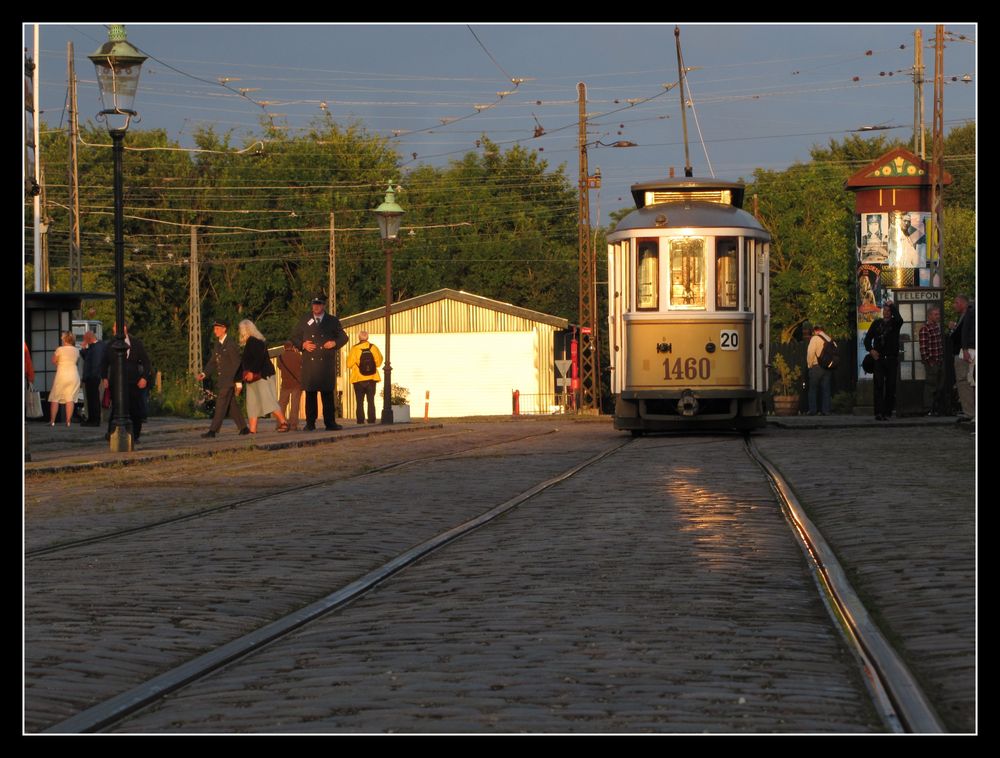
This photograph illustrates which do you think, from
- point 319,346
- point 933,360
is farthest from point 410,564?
point 933,360

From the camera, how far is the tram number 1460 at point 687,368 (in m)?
22.8

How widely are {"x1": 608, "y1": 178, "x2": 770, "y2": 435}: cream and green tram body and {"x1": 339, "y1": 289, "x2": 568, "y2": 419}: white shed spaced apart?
32.8m

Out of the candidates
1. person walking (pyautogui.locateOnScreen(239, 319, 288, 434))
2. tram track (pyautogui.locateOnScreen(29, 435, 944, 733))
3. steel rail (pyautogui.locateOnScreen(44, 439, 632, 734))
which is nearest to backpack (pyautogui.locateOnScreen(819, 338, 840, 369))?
person walking (pyautogui.locateOnScreen(239, 319, 288, 434))

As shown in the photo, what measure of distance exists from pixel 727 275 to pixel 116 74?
339 inches

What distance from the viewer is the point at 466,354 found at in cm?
5731

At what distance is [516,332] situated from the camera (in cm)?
5684

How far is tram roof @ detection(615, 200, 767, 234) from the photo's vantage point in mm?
22531

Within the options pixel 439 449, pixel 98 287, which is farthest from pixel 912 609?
pixel 98 287

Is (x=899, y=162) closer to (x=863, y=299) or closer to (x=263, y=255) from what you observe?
(x=863, y=299)

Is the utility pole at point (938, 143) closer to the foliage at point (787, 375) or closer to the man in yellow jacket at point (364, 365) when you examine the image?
the foliage at point (787, 375)

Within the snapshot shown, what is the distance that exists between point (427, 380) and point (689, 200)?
34.3m

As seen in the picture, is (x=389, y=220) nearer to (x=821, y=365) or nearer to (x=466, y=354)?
(x=821, y=365)

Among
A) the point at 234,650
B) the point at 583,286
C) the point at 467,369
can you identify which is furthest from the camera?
the point at 467,369
